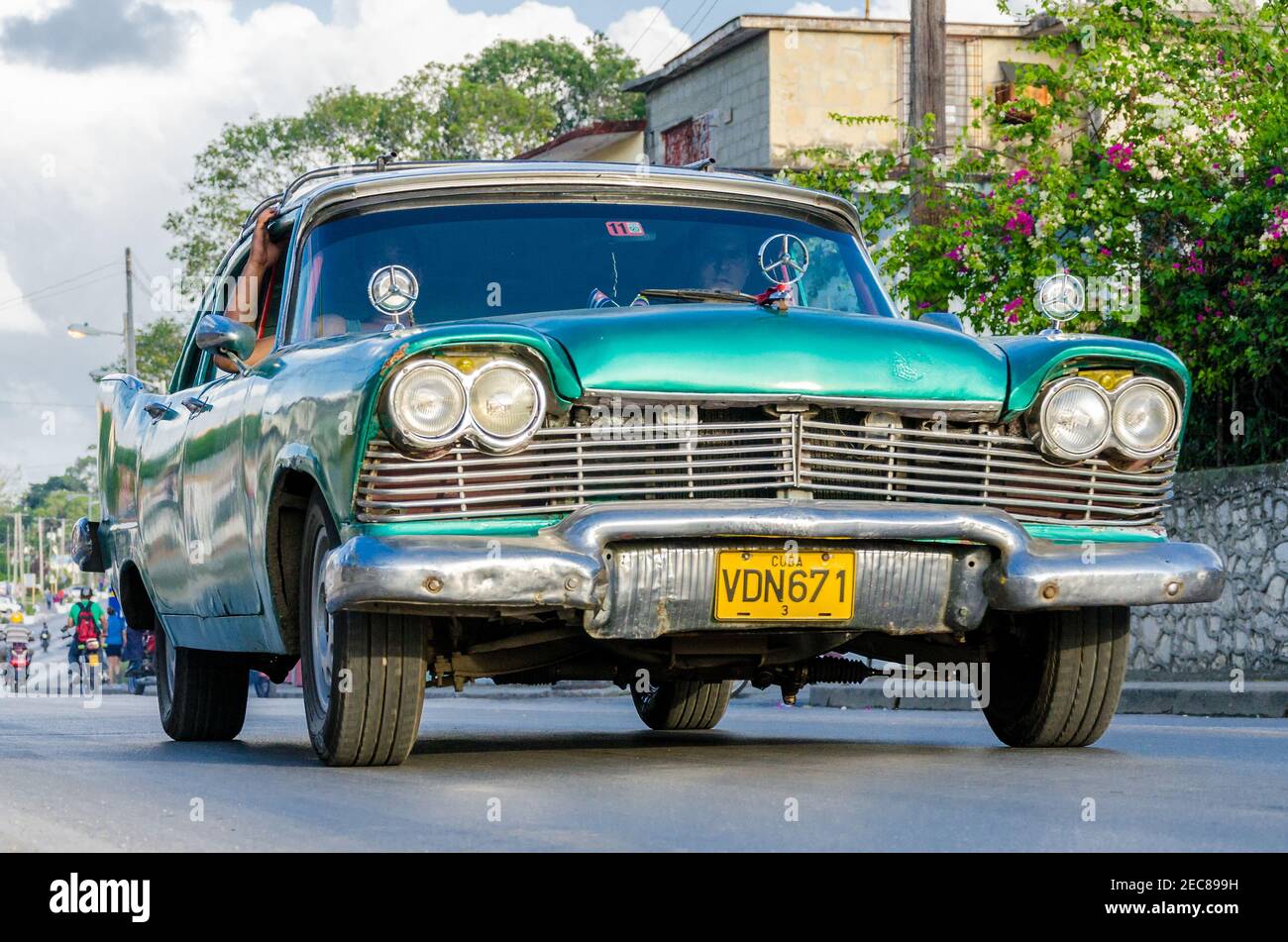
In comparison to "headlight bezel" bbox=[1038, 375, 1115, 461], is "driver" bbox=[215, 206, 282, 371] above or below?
above

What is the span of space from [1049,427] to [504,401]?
166 cm

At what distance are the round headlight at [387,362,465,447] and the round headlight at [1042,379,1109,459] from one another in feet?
5.85

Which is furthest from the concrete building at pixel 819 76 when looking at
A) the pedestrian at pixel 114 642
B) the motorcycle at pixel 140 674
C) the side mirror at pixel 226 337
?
the side mirror at pixel 226 337

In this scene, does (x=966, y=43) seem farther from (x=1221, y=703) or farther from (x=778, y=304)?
(x=778, y=304)

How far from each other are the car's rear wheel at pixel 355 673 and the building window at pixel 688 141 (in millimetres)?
33088

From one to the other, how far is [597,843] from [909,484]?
6.49 ft

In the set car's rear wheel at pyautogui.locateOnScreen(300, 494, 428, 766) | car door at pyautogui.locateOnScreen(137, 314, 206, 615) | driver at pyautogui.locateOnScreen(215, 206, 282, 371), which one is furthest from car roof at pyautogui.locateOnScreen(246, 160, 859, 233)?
car's rear wheel at pyautogui.locateOnScreen(300, 494, 428, 766)

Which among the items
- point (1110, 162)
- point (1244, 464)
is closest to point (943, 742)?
point (1244, 464)

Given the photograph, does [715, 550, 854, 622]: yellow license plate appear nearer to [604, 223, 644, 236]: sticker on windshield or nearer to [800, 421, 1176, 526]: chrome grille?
[800, 421, 1176, 526]: chrome grille

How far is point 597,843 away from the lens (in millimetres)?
4633

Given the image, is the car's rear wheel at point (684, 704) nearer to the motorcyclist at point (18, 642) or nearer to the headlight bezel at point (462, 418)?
the headlight bezel at point (462, 418)

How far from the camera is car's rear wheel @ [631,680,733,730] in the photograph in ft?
30.5

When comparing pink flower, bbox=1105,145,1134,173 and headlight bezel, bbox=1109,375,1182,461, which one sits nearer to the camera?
headlight bezel, bbox=1109,375,1182,461

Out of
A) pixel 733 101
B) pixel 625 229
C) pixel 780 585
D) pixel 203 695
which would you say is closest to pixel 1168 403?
pixel 780 585
